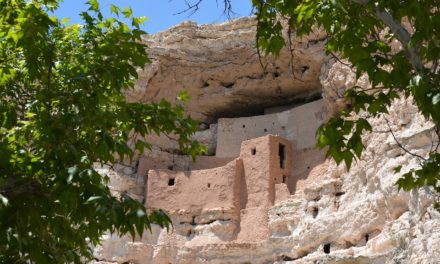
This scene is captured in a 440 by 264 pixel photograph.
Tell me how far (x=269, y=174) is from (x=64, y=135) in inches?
503

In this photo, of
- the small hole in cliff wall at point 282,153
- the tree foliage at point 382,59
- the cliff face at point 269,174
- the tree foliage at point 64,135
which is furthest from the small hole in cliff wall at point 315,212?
the tree foliage at point 382,59

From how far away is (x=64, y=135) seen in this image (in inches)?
198

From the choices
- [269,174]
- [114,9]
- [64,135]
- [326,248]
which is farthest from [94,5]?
[269,174]

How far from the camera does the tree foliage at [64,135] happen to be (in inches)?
172

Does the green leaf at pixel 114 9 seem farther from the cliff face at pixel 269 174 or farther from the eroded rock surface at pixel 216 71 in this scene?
the eroded rock surface at pixel 216 71

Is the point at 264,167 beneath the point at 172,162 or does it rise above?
Result: beneath

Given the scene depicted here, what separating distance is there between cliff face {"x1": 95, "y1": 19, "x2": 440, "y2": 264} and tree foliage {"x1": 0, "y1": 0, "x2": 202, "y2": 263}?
6.91m

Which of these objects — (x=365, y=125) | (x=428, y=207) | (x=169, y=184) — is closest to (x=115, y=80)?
(x=365, y=125)

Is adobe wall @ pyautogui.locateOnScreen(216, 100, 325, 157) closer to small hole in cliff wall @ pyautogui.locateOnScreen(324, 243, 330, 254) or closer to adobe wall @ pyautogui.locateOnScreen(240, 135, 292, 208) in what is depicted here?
adobe wall @ pyautogui.locateOnScreen(240, 135, 292, 208)

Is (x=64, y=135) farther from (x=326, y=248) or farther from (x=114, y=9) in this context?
(x=326, y=248)

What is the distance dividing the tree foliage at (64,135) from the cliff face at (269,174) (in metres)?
6.91

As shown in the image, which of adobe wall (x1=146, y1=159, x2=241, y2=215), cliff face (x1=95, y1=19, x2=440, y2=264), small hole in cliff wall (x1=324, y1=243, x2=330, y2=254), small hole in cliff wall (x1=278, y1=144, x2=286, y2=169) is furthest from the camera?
small hole in cliff wall (x1=278, y1=144, x2=286, y2=169)

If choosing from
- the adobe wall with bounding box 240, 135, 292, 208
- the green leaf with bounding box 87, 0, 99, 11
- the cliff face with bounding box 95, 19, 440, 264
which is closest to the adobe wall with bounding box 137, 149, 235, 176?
the cliff face with bounding box 95, 19, 440, 264

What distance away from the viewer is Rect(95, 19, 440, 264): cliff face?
44.7 ft
